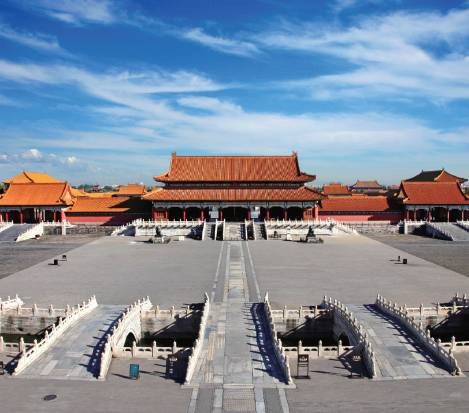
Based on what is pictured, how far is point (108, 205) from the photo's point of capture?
260ft

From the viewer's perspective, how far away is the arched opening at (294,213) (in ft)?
249

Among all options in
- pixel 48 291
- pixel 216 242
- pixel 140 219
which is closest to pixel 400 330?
pixel 48 291

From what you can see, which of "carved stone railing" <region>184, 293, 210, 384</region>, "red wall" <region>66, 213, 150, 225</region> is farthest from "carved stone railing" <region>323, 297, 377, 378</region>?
"red wall" <region>66, 213, 150, 225</region>

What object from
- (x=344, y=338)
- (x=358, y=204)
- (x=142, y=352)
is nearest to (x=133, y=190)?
(x=358, y=204)

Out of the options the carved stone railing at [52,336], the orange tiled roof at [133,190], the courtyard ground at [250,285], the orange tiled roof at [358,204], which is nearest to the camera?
the courtyard ground at [250,285]

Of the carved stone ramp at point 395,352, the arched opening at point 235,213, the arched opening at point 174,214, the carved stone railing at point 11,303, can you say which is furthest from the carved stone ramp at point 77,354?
the arched opening at point 235,213

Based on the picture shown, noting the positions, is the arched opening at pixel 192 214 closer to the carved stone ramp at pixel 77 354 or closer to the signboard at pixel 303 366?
the carved stone ramp at pixel 77 354

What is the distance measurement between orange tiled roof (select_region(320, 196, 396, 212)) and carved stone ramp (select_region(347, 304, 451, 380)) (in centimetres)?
4980

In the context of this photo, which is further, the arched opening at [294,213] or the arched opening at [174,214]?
the arched opening at [294,213]

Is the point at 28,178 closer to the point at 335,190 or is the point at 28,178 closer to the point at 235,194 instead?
the point at 235,194

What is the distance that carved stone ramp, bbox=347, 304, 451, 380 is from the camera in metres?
21.9

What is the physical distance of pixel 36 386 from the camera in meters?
20.8

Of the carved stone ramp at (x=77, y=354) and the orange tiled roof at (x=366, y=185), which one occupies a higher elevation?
the orange tiled roof at (x=366, y=185)

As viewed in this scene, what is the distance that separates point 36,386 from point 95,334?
20.8 feet
